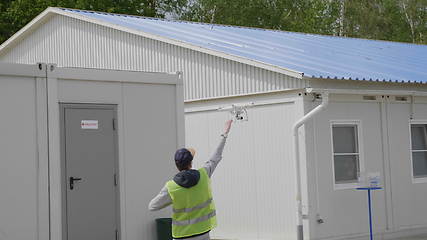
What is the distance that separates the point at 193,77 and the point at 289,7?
28.8 m

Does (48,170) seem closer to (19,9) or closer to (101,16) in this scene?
(101,16)

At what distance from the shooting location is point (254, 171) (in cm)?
1540

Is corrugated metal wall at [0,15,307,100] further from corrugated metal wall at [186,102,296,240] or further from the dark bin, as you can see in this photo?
the dark bin

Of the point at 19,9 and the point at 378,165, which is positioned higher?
the point at 19,9

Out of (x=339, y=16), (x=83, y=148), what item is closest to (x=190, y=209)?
(x=83, y=148)

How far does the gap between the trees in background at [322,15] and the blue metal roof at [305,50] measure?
2024cm

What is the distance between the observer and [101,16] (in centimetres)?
1977

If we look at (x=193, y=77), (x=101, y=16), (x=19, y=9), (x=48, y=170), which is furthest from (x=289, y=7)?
(x=48, y=170)

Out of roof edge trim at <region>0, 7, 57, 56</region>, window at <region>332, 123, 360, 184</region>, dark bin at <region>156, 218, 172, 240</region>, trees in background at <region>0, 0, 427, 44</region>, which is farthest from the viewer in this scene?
trees in background at <region>0, 0, 427, 44</region>

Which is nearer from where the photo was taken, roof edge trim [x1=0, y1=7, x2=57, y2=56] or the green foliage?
roof edge trim [x1=0, y1=7, x2=57, y2=56]

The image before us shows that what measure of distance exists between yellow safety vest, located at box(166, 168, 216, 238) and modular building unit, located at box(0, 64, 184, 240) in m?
3.47

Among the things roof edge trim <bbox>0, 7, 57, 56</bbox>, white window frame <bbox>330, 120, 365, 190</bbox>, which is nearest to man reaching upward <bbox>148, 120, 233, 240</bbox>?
white window frame <bbox>330, 120, 365, 190</bbox>

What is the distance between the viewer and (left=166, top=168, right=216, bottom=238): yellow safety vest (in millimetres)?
7801

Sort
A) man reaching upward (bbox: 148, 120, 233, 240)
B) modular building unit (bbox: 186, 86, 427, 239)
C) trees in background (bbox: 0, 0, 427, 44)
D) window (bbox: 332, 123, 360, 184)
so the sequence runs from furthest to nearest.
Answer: trees in background (bbox: 0, 0, 427, 44) → window (bbox: 332, 123, 360, 184) → modular building unit (bbox: 186, 86, 427, 239) → man reaching upward (bbox: 148, 120, 233, 240)
